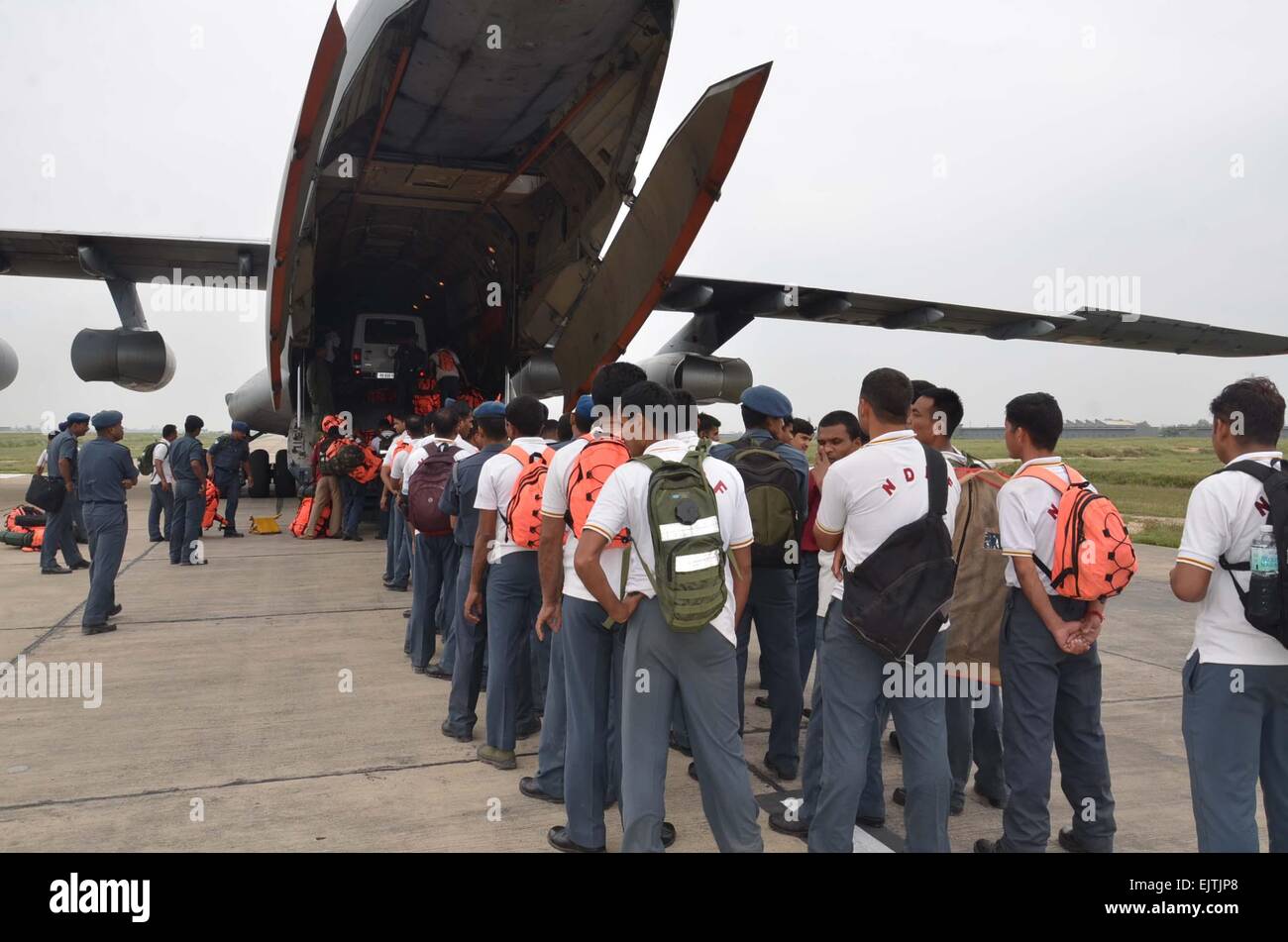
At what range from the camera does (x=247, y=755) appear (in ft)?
14.1

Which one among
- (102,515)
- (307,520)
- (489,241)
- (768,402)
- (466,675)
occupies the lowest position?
(466,675)

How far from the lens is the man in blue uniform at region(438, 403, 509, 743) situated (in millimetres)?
4586

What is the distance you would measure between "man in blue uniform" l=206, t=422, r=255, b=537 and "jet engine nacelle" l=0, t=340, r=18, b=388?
3.49m

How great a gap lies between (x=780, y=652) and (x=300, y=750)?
8.16 feet

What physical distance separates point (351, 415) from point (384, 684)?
883 cm

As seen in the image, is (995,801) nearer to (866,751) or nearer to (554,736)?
(866,751)

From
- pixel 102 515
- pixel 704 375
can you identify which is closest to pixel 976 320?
pixel 704 375

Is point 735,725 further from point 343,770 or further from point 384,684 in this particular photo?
point 384,684

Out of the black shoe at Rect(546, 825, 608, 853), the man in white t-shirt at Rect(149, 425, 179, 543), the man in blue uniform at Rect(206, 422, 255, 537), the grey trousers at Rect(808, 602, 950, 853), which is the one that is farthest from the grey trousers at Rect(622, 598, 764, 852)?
the man in blue uniform at Rect(206, 422, 255, 537)

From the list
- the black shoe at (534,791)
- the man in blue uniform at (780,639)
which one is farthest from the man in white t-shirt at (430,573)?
the man in blue uniform at (780,639)

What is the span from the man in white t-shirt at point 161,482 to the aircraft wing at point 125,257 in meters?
2.66

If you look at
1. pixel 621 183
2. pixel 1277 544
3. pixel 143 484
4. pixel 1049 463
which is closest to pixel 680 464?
pixel 1049 463

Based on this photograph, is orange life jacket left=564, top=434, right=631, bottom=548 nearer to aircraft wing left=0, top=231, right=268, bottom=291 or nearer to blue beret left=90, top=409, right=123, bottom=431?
blue beret left=90, top=409, right=123, bottom=431

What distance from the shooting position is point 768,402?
439 centimetres
